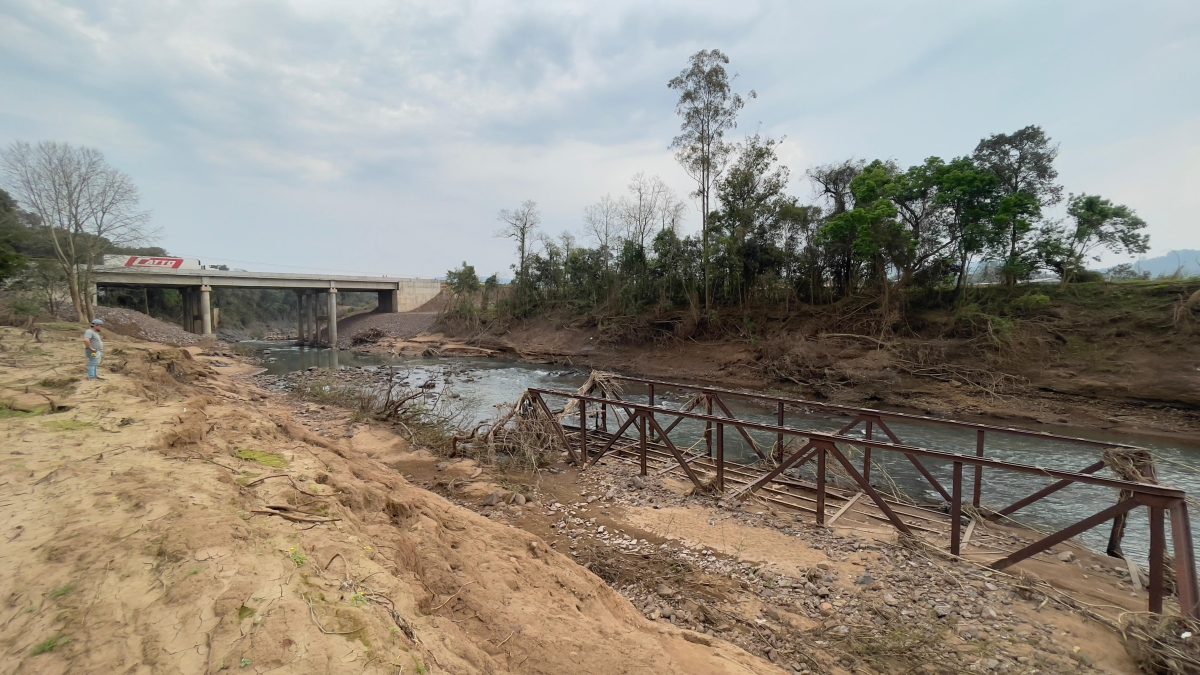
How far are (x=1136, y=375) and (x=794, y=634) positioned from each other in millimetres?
21450

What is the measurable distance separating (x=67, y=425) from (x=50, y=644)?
6136mm

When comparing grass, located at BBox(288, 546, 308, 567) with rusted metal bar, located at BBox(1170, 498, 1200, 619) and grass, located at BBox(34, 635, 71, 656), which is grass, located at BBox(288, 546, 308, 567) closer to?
grass, located at BBox(34, 635, 71, 656)

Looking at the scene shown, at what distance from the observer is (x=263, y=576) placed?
326 cm

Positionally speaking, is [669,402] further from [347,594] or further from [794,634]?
[347,594]

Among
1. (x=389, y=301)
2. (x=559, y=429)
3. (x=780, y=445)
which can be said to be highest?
(x=389, y=301)

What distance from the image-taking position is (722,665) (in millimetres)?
3949

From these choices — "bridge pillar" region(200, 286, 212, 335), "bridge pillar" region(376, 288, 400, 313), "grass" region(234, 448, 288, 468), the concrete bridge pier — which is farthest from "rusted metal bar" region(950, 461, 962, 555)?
"bridge pillar" region(376, 288, 400, 313)

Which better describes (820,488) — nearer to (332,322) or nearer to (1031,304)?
(1031,304)

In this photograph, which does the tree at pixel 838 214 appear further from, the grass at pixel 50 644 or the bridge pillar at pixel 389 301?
the bridge pillar at pixel 389 301

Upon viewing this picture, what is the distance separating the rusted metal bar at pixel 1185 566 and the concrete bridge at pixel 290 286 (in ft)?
154

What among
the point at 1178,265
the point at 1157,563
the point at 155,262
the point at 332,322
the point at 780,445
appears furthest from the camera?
the point at 332,322

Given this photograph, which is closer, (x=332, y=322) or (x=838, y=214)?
(x=838, y=214)

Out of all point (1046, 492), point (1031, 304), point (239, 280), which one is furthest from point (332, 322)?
point (1046, 492)

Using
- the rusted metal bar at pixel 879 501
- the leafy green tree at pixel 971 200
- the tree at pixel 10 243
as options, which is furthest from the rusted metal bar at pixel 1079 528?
the tree at pixel 10 243
